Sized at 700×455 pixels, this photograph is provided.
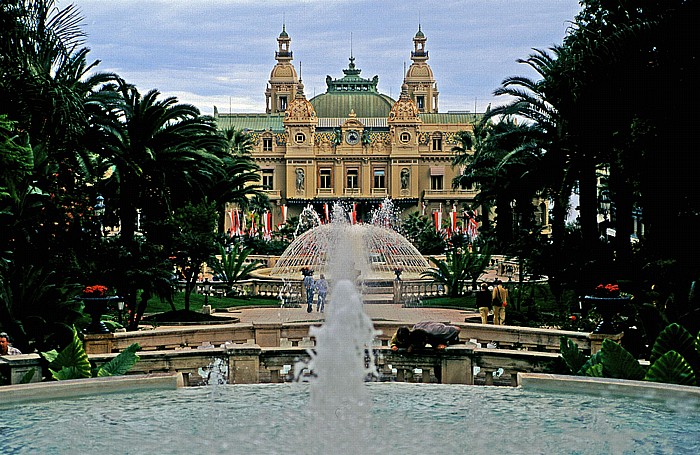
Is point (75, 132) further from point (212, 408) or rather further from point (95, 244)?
point (212, 408)

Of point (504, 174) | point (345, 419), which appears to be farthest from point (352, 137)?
point (345, 419)

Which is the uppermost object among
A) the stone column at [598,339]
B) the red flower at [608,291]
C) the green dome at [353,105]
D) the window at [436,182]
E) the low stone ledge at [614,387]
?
the green dome at [353,105]

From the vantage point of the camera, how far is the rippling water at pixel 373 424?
7559 mm

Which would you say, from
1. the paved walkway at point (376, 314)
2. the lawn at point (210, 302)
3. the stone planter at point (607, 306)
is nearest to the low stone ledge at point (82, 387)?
the stone planter at point (607, 306)

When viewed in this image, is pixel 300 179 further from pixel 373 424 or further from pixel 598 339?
pixel 373 424

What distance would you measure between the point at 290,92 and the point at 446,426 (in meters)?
125

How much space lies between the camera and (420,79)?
13112cm

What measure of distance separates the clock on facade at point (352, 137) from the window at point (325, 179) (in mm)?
4040

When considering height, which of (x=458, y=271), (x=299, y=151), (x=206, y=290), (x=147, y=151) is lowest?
(x=206, y=290)

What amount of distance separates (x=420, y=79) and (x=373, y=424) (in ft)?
410

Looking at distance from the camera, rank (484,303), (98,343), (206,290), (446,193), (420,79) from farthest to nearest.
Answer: (420,79), (446,193), (206,290), (484,303), (98,343)

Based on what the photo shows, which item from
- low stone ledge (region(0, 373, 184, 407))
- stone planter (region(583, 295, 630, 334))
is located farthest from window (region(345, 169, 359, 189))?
low stone ledge (region(0, 373, 184, 407))

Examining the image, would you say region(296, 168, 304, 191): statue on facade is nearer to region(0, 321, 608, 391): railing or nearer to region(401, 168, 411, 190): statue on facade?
region(401, 168, 411, 190): statue on facade

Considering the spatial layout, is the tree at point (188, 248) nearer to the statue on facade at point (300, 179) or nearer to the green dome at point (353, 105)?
the statue on facade at point (300, 179)
